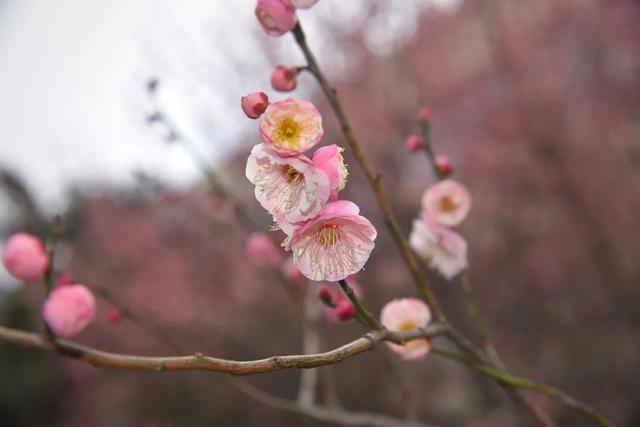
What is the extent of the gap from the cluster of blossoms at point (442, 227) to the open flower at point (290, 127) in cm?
40

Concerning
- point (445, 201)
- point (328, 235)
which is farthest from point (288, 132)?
point (445, 201)

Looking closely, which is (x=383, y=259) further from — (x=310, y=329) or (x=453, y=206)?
(x=453, y=206)

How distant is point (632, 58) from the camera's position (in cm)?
516

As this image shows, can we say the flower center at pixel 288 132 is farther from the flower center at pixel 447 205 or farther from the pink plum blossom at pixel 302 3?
the flower center at pixel 447 205

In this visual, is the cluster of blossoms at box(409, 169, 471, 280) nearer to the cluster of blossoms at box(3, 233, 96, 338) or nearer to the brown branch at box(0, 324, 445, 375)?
the brown branch at box(0, 324, 445, 375)

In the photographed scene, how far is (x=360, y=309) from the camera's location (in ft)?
1.81

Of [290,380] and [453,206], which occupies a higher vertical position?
[453,206]

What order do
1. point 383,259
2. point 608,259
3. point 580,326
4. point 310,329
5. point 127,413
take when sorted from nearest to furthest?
point 310,329 → point 608,259 → point 580,326 → point 383,259 → point 127,413

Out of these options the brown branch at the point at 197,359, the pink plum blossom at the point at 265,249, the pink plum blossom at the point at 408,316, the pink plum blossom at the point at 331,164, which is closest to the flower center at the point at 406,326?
the pink plum blossom at the point at 408,316

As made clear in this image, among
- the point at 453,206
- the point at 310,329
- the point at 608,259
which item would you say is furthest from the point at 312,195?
the point at 608,259

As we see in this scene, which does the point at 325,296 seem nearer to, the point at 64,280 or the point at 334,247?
the point at 334,247

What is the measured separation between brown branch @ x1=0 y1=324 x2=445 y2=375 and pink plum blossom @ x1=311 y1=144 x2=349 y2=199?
17 centimetres

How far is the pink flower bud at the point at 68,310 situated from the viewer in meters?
0.60

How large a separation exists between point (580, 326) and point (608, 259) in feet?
3.04
